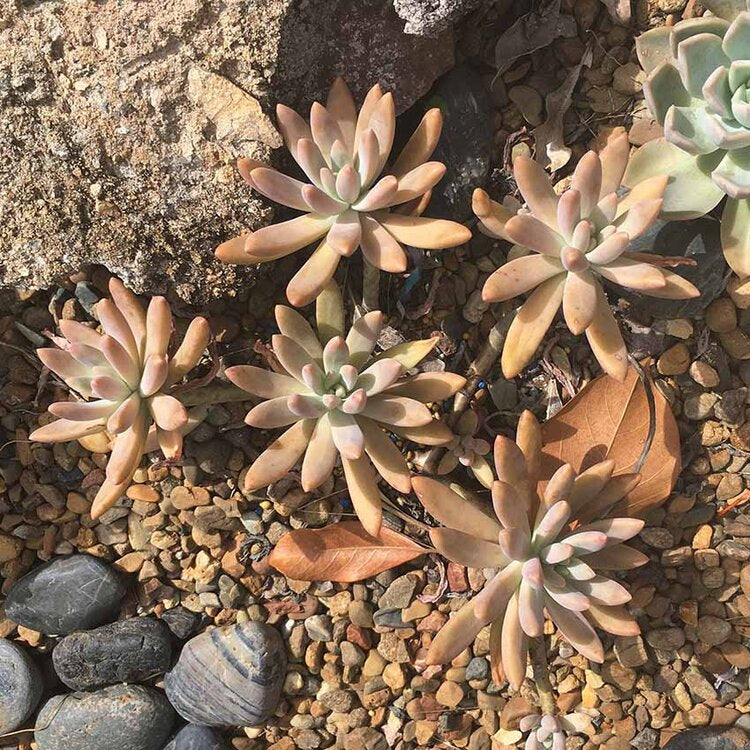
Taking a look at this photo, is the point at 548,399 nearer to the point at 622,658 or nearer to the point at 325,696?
the point at 622,658

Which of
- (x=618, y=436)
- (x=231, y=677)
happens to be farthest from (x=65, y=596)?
(x=618, y=436)

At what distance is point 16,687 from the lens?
2164 millimetres

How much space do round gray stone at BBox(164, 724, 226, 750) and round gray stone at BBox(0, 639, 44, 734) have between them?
1.29ft

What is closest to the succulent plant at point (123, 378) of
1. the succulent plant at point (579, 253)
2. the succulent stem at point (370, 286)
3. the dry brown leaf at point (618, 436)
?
the succulent stem at point (370, 286)

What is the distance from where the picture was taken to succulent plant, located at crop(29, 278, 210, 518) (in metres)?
1.63

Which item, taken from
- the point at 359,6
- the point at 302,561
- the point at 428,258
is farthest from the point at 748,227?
the point at 302,561

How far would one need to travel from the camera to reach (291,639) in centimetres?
219

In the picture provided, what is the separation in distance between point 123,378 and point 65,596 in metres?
0.79

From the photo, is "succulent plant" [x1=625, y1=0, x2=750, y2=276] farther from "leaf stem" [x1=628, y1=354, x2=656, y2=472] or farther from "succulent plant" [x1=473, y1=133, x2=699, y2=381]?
"leaf stem" [x1=628, y1=354, x2=656, y2=472]

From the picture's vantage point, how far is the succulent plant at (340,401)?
1665mm

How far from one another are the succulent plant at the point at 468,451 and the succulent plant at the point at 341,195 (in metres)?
0.55

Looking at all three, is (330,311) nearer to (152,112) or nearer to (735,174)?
(152,112)

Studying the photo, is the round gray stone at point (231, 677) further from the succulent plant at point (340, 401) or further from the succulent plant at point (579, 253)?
the succulent plant at point (579, 253)

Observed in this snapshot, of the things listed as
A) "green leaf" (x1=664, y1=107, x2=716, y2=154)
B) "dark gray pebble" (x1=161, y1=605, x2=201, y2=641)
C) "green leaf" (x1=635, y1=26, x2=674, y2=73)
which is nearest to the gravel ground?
"dark gray pebble" (x1=161, y1=605, x2=201, y2=641)
